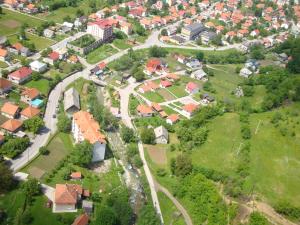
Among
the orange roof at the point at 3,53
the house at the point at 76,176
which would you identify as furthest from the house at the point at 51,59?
the house at the point at 76,176

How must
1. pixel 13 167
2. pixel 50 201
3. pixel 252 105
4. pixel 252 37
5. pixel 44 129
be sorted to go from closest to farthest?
pixel 50 201, pixel 13 167, pixel 44 129, pixel 252 105, pixel 252 37

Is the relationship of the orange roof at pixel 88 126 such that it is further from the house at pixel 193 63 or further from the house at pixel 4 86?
the house at pixel 193 63

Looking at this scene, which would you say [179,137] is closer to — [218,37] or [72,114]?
[72,114]

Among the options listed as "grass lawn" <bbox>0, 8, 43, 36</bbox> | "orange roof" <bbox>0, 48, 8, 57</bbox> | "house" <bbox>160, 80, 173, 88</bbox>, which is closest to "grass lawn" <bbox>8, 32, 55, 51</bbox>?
"grass lawn" <bbox>0, 8, 43, 36</bbox>

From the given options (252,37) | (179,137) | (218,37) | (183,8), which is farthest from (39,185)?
(183,8)

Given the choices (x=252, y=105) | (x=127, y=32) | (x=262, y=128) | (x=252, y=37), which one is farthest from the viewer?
(x=252, y=37)

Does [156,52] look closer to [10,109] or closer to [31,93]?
[31,93]
